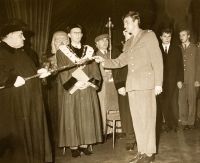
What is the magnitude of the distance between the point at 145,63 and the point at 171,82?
2040mm

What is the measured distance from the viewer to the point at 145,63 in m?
3.00

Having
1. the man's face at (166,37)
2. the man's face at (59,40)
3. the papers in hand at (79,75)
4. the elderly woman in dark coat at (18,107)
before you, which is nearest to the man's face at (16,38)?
the elderly woman in dark coat at (18,107)

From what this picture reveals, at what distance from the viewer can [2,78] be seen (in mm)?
2650

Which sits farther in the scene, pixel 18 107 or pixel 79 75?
pixel 79 75

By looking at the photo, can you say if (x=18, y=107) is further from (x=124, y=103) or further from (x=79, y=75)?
(x=124, y=103)

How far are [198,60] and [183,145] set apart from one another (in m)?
1.91

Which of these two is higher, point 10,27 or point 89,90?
point 10,27

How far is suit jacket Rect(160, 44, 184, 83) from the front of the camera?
15.9 ft

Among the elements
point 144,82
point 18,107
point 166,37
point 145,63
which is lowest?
point 18,107

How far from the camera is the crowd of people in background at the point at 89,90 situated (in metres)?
2.73

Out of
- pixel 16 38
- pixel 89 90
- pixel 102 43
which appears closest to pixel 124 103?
pixel 89 90

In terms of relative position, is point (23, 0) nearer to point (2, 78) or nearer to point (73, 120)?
point (2, 78)

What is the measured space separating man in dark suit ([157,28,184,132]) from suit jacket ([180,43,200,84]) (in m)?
0.28

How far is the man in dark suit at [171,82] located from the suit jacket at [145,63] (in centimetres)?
191
